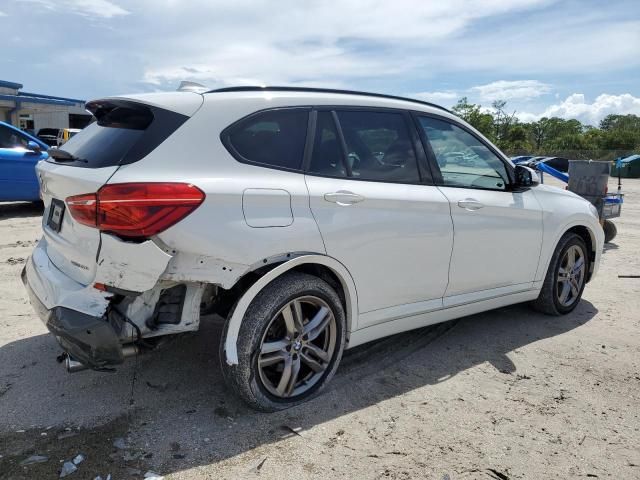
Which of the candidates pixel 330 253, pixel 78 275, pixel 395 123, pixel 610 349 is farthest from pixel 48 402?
pixel 610 349

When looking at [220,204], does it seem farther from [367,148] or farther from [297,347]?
[367,148]

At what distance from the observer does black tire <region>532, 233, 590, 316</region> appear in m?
4.91

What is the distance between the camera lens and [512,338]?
179 inches

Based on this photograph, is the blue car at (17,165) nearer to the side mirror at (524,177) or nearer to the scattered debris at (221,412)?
the scattered debris at (221,412)

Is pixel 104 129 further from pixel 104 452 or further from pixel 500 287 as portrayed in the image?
pixel 500 287

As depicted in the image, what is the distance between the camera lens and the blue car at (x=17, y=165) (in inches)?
374

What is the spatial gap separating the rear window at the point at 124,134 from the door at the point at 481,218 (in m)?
1.92

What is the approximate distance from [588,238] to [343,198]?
3.21 m

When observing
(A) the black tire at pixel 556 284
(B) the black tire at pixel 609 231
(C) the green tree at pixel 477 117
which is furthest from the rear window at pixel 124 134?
(C) the green tree at pixel 477 117

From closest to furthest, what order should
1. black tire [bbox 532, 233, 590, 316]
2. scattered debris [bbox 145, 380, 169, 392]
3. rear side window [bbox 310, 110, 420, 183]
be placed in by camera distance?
rear side window [bbox 310, 110, 420, 183] → scattered debris [bbox 145, 380, 169, 392] → black tire [bbox 532, 233, 590, 316]

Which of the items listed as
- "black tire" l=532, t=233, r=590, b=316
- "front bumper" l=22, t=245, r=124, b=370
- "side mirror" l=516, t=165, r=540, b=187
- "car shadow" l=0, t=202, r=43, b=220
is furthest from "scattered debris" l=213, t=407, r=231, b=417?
"car shadow" l=0, t=202, r=43, b=220

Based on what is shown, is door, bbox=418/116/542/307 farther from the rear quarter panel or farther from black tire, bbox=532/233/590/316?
the rear quarter panel

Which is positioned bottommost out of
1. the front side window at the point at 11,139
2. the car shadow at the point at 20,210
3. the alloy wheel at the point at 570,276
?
the car shadow at the point at 20,210

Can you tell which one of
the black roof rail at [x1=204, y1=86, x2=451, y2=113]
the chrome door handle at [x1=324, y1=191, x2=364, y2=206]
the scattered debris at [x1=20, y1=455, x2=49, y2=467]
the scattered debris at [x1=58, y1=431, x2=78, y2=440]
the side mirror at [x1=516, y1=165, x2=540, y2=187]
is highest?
the black roof rail at [x1=204, y1=86, x2=451, y2=113]
